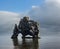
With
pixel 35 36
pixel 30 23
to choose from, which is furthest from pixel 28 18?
pixel 35 36

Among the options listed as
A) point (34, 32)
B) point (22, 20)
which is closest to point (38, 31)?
point (34, 32)

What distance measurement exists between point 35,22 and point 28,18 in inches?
76.0

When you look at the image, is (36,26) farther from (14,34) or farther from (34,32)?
(14,34)

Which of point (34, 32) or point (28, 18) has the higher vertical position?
point (28, 18)

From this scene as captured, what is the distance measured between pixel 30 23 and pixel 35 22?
1268 millimetres

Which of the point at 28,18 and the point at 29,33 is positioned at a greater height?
the point at 28,18

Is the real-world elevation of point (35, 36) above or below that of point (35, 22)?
below

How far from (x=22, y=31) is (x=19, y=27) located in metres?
1.35

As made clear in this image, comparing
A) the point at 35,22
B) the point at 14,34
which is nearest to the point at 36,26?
the point at 35,22

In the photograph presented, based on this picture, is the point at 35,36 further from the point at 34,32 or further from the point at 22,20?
the point at 22,20

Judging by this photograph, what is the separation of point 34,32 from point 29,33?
1156mm

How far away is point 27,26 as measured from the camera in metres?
51.7

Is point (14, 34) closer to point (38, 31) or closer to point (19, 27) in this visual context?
point (19, 27)

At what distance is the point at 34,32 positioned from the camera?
52031 millimetres
